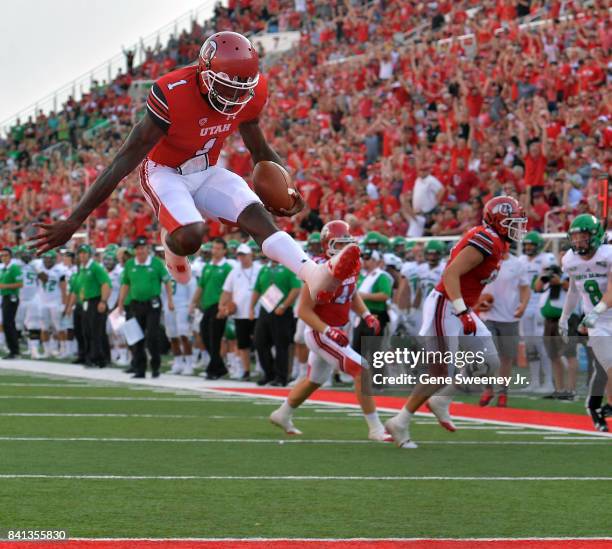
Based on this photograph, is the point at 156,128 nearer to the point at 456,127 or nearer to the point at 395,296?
the point at 395,296

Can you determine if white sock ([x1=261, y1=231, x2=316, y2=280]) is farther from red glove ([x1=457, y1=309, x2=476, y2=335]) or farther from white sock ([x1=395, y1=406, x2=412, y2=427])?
white sock ([x1=395, y1=406, x2=412, y2=427])

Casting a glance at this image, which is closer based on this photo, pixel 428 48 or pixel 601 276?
pixel 601 276

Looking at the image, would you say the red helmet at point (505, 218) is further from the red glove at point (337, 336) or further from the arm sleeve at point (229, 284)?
the arm sleeve at point (229, 284)

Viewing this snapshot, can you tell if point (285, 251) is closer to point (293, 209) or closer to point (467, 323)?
point (293, 209)

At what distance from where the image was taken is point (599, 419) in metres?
10.9

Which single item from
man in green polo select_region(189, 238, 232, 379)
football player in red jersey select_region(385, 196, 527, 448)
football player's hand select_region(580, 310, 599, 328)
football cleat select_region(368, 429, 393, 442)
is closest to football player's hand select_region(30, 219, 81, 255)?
football player in red jersey select_region(385, 196, 527, 448)

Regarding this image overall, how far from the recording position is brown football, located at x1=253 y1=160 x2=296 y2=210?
6.56 m

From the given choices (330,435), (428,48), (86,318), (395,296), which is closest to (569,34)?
(428,48)

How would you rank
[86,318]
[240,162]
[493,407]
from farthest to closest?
[240,162]
[86,318]
[493,407]

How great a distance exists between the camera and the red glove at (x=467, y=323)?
9398 millimetres

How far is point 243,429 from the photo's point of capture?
1088 cm

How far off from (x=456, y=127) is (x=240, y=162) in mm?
4918

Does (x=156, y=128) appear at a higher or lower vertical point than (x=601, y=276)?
higher

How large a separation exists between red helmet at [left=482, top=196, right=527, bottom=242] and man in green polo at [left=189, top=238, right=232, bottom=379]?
7128 millimetres
